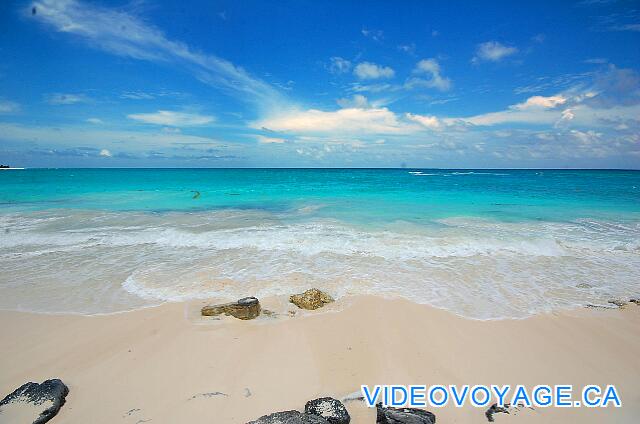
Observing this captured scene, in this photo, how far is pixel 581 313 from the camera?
18.7 feet

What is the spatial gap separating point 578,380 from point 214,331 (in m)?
4.94

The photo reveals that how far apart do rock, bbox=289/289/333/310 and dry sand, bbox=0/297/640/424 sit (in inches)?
7.6

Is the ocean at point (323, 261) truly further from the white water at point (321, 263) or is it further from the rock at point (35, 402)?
the rock at point (35, 402)

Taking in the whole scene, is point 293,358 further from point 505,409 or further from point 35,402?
point 35,402

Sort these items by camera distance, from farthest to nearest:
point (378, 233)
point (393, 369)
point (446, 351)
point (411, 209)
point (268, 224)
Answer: point (411, 209)
point (268, 224)
point (378, 233)
point (446, 351)
point (393, 369)

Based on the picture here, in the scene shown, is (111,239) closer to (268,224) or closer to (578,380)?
(268,224)

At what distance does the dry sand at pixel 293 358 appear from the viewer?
3.50 meters

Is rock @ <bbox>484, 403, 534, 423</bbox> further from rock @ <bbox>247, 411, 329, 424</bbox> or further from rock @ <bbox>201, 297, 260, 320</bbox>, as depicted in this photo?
rock @ <bbox>201, 297, 260, 320</bbox>

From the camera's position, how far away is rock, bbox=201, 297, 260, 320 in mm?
5391

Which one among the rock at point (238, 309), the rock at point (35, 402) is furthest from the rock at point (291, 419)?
the rock at point (238, 309)

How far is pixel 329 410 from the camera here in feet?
10.4

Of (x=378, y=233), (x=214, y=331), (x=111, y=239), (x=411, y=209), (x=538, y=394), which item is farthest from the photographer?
(x=411, y=209)

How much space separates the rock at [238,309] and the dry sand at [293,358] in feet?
0.53

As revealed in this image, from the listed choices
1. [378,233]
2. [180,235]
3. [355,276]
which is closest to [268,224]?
[180,235]
